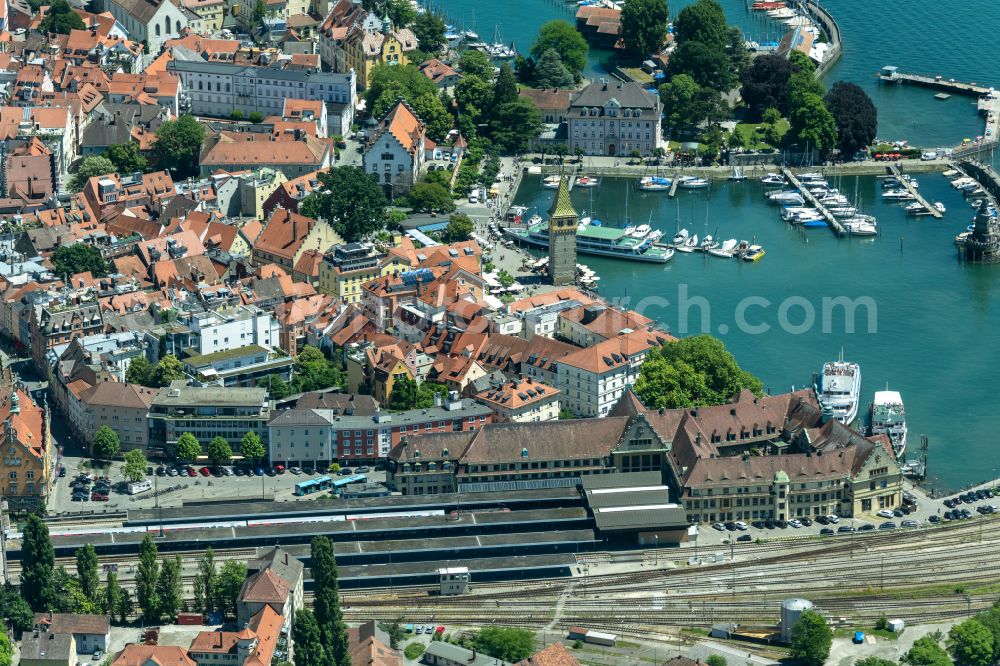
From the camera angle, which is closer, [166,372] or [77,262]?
[166,372]

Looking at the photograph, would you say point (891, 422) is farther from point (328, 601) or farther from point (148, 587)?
point (148, 587)

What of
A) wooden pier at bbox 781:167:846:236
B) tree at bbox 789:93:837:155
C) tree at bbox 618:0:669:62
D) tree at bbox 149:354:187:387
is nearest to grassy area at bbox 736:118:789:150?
tree at bbox 789:93:837:155

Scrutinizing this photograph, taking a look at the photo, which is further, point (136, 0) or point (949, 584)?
point (136, 0)

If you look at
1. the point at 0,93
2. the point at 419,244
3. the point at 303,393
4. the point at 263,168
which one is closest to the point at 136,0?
the point at 0,93

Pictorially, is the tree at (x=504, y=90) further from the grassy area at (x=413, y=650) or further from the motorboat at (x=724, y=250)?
the grassy area at (x=413, y=650)

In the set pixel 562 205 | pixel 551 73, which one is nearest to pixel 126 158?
pixel 562 205

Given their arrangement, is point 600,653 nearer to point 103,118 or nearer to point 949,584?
point 949,584

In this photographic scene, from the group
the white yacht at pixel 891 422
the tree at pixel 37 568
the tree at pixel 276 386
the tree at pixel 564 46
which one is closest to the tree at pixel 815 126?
the tree at pixel 564 46
